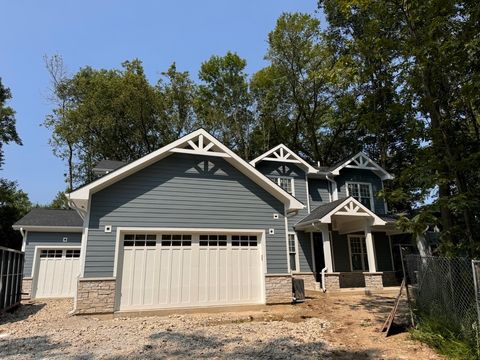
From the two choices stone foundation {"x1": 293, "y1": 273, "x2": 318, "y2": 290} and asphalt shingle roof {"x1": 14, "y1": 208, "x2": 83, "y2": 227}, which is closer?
asphalt shingle roof {"x1": 14, "y1": 208, "x2": 83, "y2": 227}

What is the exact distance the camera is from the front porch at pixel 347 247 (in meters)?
14.7

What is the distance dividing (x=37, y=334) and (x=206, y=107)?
2343 centimetres

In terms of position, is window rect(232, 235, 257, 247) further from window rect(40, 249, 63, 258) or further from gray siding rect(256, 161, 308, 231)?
window rect(40, 249, 63, 258)

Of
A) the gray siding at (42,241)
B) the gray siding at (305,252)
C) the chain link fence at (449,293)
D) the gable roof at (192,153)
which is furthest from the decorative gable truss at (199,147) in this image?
the gray siding at (42,241)

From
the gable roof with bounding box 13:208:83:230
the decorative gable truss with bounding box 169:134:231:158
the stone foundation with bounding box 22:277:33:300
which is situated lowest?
the stone foundation with bounding box 22:277:33:300

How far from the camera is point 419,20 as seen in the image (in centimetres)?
829

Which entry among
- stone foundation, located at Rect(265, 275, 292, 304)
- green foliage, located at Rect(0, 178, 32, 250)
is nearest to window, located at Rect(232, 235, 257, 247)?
stone foundation, located at Rect(265, 275, 292, 304)

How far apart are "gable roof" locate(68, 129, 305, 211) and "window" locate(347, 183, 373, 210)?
8411 mm

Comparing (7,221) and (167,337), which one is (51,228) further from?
(7,221)

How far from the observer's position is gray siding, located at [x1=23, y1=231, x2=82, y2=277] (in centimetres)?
1491

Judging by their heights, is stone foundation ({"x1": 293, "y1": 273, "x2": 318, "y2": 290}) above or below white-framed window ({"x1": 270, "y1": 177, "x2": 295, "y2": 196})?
below

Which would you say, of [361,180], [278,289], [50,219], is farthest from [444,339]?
[50,219]

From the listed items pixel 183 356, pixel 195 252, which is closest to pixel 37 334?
pixel 183 356

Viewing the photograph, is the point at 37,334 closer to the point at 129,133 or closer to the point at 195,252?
the point at 195,252
